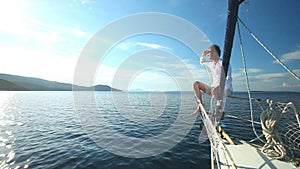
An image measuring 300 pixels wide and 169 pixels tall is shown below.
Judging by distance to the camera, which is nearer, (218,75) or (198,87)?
(218,75)

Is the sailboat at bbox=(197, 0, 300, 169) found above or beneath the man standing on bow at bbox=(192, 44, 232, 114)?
beneath

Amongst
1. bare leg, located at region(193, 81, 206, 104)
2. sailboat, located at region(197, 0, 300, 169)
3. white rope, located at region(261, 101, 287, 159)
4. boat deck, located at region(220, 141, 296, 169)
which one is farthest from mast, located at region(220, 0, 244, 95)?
boat deck, located at region(220, 141, 296, 169)

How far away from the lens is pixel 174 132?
49.4 feet

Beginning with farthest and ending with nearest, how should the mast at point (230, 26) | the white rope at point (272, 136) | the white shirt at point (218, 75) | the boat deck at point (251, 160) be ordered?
the white shirt at point (218, 75)
the mast at point (230, 26)
the white rope at point (272, 136)
the boat deck at point (251, 160)

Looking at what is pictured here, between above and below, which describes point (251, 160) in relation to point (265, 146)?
below

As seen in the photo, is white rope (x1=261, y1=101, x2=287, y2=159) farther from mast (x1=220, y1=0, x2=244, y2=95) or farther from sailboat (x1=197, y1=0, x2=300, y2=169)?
mast (x1=220, y1=0, x2=244, y2=95)

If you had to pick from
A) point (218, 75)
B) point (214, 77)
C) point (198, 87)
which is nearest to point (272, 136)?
point (218, 75)

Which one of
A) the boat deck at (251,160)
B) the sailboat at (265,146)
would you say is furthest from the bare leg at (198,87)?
the boat deck at (251,160)

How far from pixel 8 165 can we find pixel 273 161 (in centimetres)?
1134

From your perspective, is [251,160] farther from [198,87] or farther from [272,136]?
[198,87]

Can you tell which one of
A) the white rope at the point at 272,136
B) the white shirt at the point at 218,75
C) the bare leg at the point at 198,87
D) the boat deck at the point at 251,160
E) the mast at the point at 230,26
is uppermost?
the mast at the point at 230,26

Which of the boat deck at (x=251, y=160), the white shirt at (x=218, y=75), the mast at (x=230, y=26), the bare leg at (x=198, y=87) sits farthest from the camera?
the bare leg at (x=198, y=87)

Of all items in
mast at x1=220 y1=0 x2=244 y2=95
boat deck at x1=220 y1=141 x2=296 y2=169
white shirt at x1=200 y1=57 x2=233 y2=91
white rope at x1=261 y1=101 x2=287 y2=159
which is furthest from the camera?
white shirt at x1=200 y1=57 x2=233 y2=91

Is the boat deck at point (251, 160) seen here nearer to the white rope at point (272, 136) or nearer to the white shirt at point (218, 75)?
the white rope at point (272, 136)
